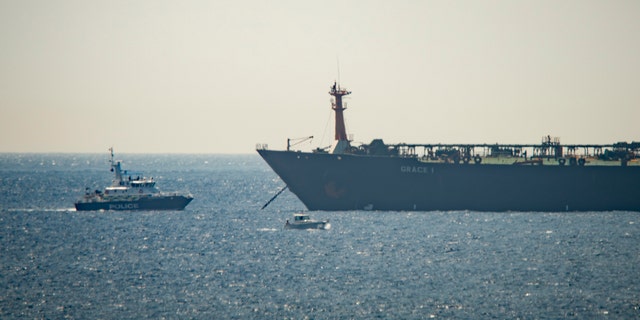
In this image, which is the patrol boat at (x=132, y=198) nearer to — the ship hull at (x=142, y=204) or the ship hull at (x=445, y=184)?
the ship hull at (x=142, y=204)

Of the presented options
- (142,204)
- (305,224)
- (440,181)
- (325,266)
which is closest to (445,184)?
(440,181)

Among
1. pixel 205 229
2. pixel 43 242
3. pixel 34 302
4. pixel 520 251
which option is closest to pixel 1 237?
pixel 43 242

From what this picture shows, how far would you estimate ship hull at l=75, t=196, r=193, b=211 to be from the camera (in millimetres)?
106750

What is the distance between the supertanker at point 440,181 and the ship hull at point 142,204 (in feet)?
40.0

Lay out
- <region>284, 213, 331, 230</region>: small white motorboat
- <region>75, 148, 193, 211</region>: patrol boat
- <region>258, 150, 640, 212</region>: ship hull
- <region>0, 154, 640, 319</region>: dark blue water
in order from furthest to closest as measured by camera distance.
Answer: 1. <region>75, 148, 193, 211</region>: patrol boat
2. <region>258, 150, 640, 212</region>: ship hull
3. <region>284, 213, 331, 230</region>: small white motorboat
4. <region>0, 154, 640, 319</region>: dark blue water

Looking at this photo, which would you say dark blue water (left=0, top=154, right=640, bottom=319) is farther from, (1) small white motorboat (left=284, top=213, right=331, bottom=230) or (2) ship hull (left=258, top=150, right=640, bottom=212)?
(2) ship hull (left=258, top=150, right=640, bottom=212)

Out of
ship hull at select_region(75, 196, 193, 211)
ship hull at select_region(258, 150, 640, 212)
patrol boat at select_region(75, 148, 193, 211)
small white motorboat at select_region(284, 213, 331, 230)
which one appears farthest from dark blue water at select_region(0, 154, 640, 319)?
patrol boat at select_region(75, 148, 193, 211)

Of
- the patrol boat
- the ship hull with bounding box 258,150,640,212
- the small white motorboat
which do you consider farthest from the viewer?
the patrol boat

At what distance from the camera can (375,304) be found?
53188mm

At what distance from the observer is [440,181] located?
10025 cm

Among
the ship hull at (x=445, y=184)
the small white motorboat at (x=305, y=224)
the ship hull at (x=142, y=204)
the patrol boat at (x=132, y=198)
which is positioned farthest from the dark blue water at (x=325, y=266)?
the patrol boat at (x=132, y=198)

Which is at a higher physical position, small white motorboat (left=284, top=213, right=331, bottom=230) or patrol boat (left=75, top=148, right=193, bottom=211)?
patrol boat (left=75, top=148, right=193, bottom=211)

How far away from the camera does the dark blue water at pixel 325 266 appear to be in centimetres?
5269

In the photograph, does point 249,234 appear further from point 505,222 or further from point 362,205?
point 505,222
